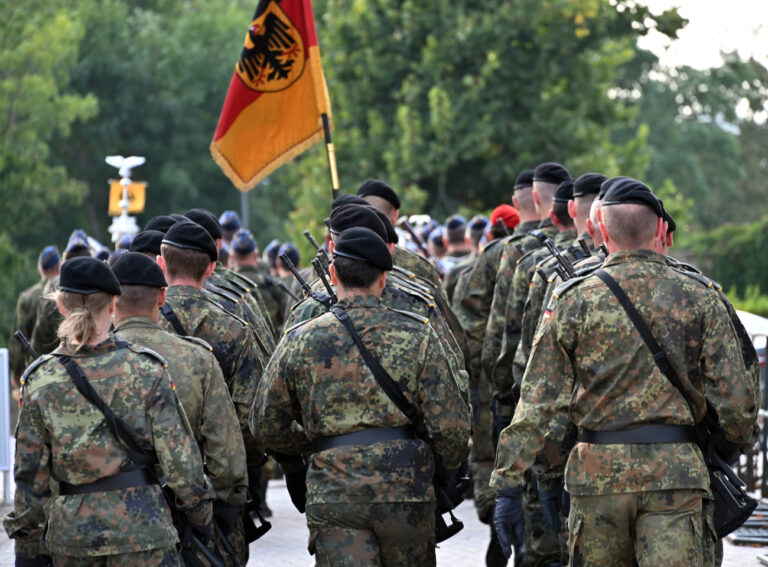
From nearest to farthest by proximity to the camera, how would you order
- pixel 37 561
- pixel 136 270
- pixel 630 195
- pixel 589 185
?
pixel 37 561 < pixel 630 195 < pixel 136 270 < pixel 589 185

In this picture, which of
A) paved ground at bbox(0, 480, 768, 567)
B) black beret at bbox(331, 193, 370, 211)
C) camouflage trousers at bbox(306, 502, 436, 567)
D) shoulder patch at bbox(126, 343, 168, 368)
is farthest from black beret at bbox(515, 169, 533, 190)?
shoulder patch at bbox(126, 343, 168, 368)

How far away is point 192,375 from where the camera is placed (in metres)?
5.99

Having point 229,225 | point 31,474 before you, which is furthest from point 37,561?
point 229,225

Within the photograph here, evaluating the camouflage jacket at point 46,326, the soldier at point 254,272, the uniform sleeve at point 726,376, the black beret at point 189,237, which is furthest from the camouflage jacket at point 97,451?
the soldier at point 254,272

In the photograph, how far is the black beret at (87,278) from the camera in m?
5.41

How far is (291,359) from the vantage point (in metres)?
5.89

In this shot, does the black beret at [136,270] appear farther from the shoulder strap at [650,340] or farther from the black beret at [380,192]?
the black beret at [380,192]

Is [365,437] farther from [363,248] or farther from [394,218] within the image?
[394,218]

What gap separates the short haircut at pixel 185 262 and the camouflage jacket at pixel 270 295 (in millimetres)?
5559

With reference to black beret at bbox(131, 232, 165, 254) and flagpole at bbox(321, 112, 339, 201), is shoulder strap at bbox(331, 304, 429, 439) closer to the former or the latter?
black beret at bbox(131, 232, 165, 254)

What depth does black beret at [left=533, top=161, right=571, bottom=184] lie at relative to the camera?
9.06 meters

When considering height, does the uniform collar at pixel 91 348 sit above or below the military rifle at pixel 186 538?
above

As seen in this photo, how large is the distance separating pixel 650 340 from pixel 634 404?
27 cm

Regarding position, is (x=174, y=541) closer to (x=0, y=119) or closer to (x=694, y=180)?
(x=0, y=119)
